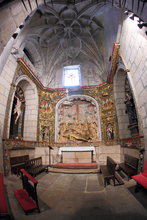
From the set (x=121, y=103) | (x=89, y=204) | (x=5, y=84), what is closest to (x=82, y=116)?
(x=121, y=103)

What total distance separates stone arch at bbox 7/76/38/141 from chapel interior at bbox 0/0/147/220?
8 cm

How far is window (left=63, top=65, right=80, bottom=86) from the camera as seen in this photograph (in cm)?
1175

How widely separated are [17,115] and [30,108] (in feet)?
4.46

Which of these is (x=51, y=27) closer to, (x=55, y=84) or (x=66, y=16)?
(x=66, y=16)

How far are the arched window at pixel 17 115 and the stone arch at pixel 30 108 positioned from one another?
326mm

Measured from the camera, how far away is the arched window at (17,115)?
7.62m

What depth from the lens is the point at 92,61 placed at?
12.1 metres

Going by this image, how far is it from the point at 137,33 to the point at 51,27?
8732mm

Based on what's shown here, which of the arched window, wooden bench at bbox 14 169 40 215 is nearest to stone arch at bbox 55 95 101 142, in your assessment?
the arched window

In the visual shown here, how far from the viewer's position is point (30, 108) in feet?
30.0

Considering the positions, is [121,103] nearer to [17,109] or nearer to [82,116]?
[82,116]

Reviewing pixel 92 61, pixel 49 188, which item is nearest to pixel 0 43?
pixel 49 188

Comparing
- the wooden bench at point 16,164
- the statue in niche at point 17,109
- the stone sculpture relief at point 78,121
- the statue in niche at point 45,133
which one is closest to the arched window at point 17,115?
the statue in niche at point 17,109

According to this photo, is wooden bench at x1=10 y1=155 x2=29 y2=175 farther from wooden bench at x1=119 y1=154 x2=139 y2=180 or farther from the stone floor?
wooden bench at x1=119 y1=154 x2=139 y2=180
